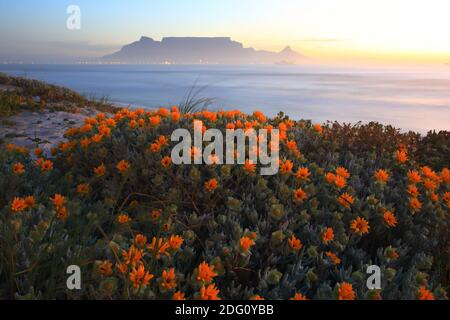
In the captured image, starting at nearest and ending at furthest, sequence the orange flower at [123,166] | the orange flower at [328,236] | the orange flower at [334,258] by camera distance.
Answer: the orange flower at [334,258] → the orange flower at [328,236] → the orange flower at [123,166]

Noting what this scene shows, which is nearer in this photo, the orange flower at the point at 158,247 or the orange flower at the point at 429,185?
the orange flower at the point at 158,247

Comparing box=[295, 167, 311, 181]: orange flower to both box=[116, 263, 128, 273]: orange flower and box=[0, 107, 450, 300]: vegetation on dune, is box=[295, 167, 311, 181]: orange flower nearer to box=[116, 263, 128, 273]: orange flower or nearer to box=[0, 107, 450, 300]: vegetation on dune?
box=[0, 107, 450, 300]: vegetation on dune

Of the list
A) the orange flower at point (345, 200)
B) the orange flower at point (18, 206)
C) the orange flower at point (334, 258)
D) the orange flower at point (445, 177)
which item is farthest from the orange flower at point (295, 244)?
the orange flower at point (445, 177)

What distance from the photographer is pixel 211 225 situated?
3412 mm

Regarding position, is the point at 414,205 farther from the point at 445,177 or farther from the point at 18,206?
the point at 18,206

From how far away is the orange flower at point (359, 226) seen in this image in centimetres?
350

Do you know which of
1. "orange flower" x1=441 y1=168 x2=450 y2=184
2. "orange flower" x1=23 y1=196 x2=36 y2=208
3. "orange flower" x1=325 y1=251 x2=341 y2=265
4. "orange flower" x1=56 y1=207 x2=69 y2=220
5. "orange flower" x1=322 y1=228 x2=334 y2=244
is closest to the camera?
"orange flower" x1=325 y1=251 x2=341 y2=265

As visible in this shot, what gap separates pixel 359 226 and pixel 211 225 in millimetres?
1242

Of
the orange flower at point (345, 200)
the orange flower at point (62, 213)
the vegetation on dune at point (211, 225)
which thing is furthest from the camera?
the orange flower at point (345, 200)

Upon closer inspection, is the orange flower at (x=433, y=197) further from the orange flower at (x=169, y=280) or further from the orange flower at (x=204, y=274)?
the orange flower at (x=169, y=280)

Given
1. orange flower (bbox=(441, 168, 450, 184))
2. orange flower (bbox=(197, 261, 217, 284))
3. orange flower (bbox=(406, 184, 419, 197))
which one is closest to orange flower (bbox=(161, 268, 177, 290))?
orange flower (bbox=(197, 261, 217, 284))

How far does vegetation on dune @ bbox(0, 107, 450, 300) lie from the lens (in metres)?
2.76

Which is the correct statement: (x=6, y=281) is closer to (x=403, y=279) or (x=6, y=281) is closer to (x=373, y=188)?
(x=403, y=279)
